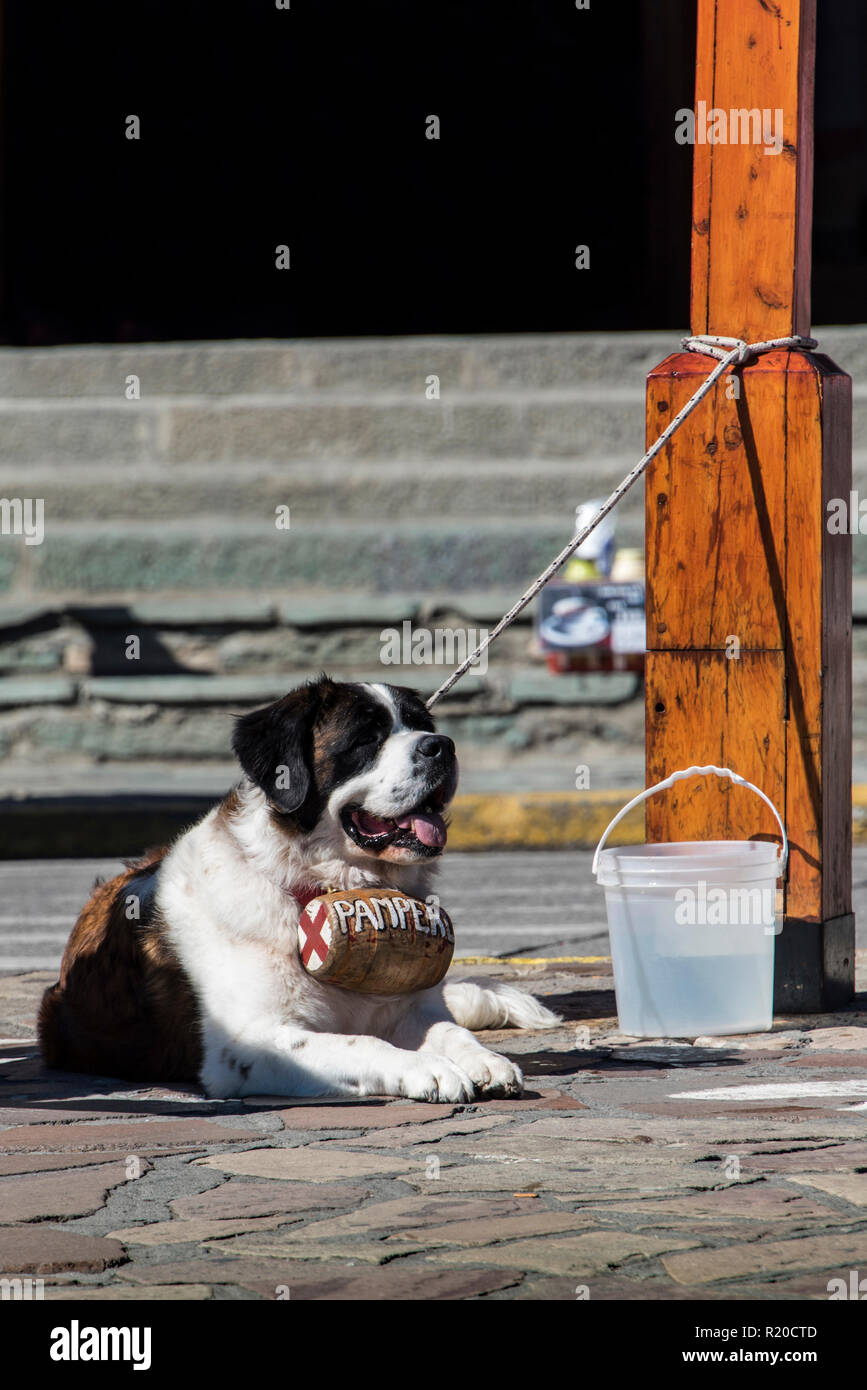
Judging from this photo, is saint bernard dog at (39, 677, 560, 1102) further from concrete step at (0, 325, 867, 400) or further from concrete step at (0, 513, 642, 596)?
concrete step at (0, 325, 867, 400)

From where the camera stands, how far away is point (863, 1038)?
5.39 m

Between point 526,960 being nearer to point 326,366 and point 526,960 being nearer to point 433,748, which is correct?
point 433,748

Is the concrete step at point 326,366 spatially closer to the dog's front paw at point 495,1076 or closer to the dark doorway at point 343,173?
the dark doorway at point 343,173

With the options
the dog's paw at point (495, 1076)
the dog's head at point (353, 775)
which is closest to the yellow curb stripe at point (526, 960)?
the dog's head at point (353, 775)

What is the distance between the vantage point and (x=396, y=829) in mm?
5262

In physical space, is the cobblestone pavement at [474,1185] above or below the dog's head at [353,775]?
below

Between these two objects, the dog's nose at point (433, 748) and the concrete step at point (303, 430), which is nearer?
the dog's nose at point (433, 748)

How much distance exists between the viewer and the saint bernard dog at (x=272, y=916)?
5000mm

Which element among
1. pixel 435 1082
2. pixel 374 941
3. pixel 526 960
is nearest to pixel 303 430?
pixel 526 960

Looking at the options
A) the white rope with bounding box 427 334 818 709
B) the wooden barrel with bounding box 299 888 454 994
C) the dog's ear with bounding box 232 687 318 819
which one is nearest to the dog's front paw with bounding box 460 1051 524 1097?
the wooden barrel with bounding box 299 888 454 994

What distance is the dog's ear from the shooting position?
205 inches

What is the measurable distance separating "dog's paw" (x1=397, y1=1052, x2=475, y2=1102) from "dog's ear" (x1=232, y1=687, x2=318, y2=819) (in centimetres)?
83

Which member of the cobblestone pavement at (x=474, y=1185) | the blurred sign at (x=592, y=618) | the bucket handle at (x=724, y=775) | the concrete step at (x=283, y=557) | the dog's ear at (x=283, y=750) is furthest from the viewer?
the concrete step at (x=283, y=557)

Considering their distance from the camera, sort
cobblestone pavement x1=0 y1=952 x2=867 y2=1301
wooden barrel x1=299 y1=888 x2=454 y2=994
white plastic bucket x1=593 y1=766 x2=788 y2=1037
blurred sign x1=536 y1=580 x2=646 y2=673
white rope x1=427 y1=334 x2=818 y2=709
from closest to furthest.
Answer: cobblestone pavement x1=0 y1=952 x2=867 y2=1301
wooden barrel x1=299 y1=888 x2=454 y2=994
white plastic bucket x1=593 y1=766 x2=788 y2=1037
white rope x1=427 y1=334 x2=818 y2=709
blurred sign x1=536 y1=580 x2=646 y2=673
